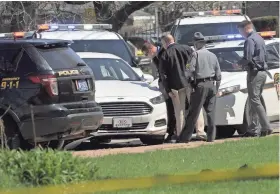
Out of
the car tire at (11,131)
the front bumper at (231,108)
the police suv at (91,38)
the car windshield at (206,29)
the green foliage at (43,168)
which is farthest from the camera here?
the car windshield at (206,29)

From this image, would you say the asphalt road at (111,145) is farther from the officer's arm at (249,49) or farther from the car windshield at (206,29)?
the car windshield at (206,29)

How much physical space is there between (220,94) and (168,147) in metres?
1.99

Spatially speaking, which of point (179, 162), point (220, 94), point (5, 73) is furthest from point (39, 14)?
point (179, 162)

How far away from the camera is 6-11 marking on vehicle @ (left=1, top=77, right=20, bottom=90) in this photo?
952cm

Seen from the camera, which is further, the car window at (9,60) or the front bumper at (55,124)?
the car window at (9,60)

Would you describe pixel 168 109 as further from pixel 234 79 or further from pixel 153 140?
pixel 234 79

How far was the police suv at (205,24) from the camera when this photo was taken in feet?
56.2

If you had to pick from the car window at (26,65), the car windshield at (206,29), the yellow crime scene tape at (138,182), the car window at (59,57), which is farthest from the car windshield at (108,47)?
the yellow crime scene tape at (138,182)

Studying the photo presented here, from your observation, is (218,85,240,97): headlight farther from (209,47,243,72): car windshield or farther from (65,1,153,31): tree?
(65,1,153,31): tree

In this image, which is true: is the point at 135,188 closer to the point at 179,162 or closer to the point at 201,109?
the point at 179,162

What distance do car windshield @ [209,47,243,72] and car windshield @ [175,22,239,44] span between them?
11.7 feet

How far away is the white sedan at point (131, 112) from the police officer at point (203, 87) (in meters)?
0.53

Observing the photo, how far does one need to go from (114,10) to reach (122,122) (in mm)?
14593

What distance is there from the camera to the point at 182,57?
11.6 m
